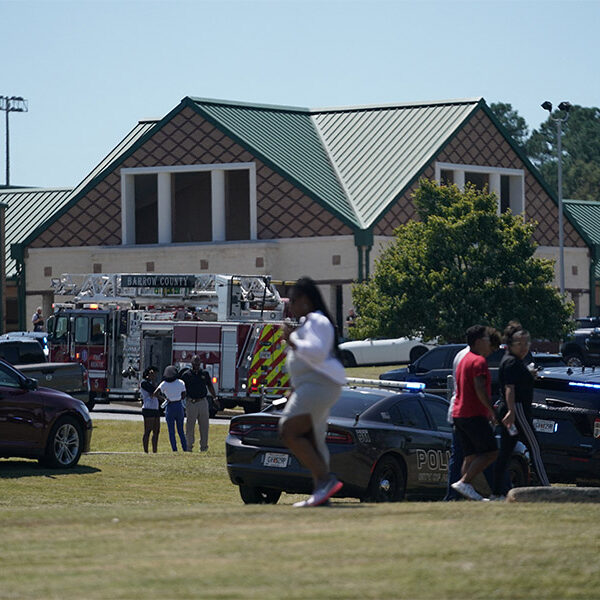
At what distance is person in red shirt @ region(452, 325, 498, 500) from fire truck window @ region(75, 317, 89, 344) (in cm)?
2384

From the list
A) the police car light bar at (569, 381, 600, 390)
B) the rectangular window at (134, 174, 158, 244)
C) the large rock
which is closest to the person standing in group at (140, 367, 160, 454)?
the police car light bar at (569, 381, 600, 390)

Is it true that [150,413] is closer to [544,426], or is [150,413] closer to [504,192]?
[544,426]

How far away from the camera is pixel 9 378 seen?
2009 cm

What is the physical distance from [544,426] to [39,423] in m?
6.88

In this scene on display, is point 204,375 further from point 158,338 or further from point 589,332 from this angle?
point 589,332

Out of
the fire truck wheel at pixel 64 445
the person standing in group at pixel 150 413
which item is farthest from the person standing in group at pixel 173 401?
the fire truck wheel at pixel 64 445

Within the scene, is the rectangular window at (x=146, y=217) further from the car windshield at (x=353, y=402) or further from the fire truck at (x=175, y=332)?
the car windshield at (x=353, y=402)

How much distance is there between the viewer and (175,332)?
118 feet

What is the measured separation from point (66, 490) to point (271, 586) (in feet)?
34.5

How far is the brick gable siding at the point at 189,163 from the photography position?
60.1m

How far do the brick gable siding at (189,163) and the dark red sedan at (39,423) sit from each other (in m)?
38.3

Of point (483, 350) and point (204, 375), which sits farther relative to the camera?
point (204, 375)

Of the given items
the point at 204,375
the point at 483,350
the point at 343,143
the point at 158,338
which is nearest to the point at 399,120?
the point at 343,143

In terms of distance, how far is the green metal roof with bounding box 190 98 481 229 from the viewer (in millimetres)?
59750
